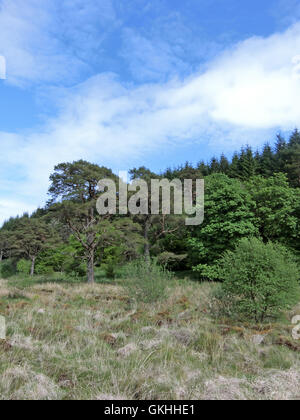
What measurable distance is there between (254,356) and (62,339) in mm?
4090

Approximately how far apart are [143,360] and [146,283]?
6513 millimetres

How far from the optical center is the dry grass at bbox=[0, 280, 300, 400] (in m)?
4.05

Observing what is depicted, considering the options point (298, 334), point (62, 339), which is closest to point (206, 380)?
point (62, 339)

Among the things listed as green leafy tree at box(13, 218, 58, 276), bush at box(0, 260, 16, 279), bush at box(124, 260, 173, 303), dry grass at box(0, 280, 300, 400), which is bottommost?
bush at box(0, 260, 16, 279)

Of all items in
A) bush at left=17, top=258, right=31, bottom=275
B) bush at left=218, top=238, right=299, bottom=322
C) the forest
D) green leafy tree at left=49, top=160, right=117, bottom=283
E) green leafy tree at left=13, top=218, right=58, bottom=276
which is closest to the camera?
the forest

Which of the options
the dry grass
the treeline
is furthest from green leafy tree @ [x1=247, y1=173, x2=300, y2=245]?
the dry grass

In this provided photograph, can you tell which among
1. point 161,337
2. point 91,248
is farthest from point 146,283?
point 91,248

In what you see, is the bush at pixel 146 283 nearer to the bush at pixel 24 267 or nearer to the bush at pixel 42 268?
the bush at pixel 42 268

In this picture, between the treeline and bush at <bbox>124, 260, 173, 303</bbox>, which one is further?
the treeline

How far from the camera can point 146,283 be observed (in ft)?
38.6

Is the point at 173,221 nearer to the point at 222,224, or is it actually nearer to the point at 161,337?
the point at 222,224

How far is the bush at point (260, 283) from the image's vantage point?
8586 mm

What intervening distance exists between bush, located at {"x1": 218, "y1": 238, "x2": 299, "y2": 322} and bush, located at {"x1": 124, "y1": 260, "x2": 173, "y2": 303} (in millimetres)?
3318

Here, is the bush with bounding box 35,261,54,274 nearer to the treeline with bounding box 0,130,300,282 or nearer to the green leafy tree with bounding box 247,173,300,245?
the treeline with bounding box 0,130,300,282
